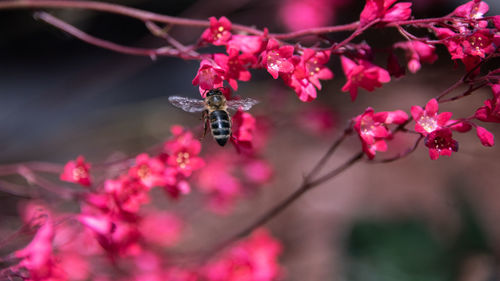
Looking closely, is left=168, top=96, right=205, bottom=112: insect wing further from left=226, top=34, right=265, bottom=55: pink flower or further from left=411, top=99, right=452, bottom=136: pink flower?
left=411, top=99, right=452, bottom=136: pink flower

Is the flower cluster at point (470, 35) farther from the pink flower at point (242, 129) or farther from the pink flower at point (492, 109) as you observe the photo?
the pink flower at point (242, 129)

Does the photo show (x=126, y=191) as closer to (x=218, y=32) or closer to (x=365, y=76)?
(x=218, y=32)

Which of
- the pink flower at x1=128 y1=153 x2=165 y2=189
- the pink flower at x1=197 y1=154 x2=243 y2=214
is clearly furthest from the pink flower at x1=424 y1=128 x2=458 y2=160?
the pink flower at x1=197 y1=154 x2=243 y2=214

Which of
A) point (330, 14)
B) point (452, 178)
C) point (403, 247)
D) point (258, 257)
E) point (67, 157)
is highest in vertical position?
point (67, 157)

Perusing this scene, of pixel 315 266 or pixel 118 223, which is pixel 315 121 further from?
pixel 118 223

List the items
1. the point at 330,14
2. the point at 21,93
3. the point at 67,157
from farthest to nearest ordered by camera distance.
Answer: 1. the point at 21,93
2. the point at 67,157
3. the point at 330,14

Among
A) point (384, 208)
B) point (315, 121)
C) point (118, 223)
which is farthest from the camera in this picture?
point (384, 208)

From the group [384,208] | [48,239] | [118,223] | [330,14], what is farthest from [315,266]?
[48,239]

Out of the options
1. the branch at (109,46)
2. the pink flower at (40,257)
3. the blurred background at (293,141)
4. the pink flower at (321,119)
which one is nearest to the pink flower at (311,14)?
the blurred background at (293,141)
